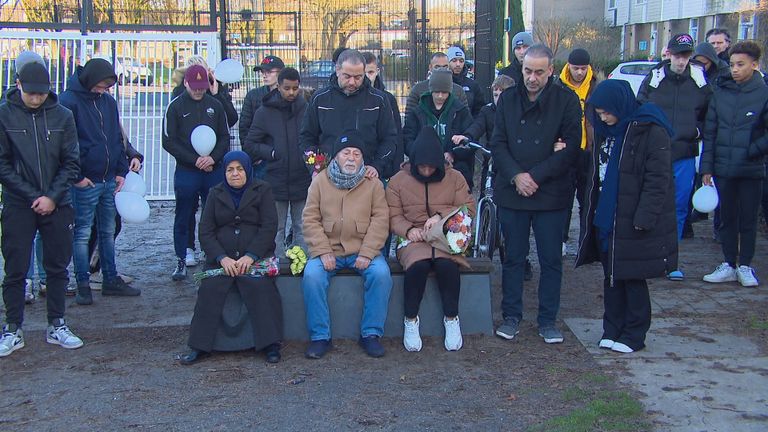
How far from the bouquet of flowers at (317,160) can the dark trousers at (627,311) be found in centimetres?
223

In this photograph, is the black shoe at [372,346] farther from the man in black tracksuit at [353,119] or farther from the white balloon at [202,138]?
the white balloon at [202,138]

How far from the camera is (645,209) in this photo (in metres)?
5.50

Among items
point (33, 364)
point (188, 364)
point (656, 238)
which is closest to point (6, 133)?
point (33, 364)

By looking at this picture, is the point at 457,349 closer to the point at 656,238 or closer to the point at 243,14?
the point at 656,238

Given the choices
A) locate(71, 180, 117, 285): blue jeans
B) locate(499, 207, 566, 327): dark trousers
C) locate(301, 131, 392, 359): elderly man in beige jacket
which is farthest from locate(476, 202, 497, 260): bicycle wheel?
locate(71, 180, 117, 285): blue jeans

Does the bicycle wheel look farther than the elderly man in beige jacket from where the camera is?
Yes

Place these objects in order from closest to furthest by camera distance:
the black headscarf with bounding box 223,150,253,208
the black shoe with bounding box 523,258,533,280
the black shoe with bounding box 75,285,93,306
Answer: the black headscarf with bounding box 223,150,253,208 < the black shoe with bounding box 75,285,93,306 < the black shoe with bounding box 523,258,533,280

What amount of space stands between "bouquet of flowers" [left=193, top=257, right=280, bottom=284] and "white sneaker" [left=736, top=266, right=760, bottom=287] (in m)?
4.23

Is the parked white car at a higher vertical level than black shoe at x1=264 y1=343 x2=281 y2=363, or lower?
higher

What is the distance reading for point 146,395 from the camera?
5176 mm

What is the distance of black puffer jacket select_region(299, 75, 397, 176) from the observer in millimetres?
6695

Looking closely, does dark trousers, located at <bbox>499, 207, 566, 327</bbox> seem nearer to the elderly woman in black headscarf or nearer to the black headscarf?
the elderly woman in black headscarf

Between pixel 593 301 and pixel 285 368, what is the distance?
2862mm

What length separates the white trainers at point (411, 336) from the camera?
5.95 meters
